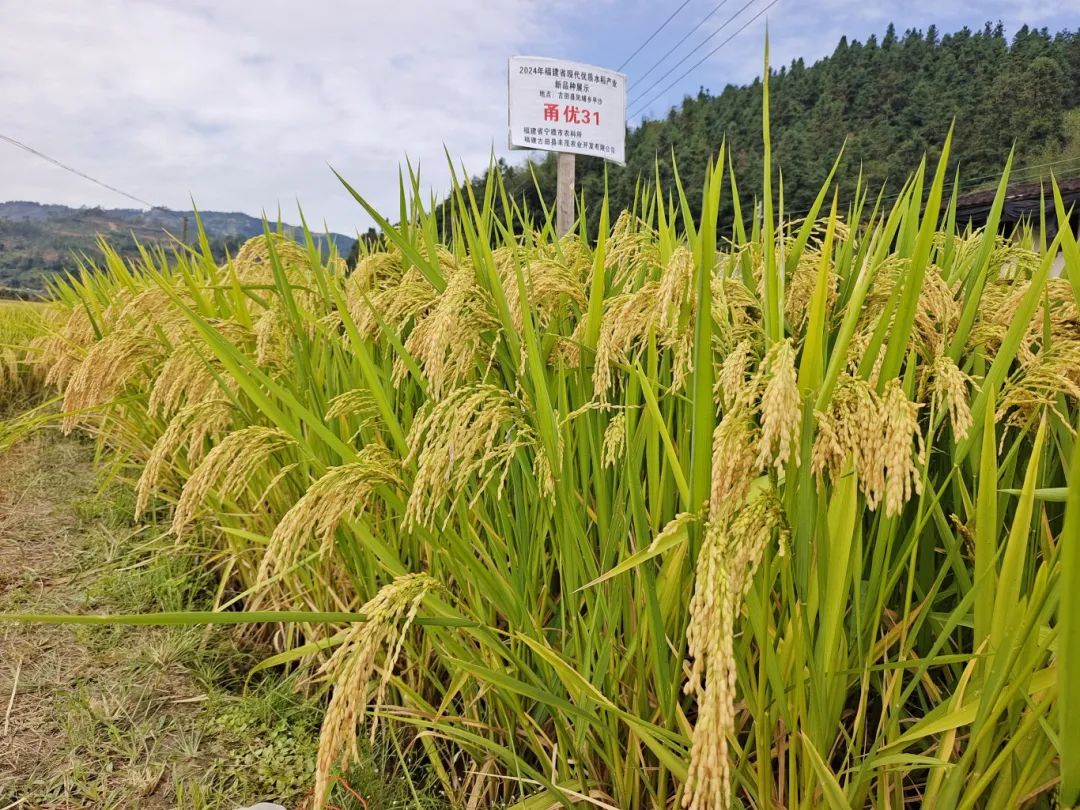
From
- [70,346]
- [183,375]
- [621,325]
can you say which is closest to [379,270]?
[183,375]

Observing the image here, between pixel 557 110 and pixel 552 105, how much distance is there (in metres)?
0.09

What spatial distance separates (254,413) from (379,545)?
843mm

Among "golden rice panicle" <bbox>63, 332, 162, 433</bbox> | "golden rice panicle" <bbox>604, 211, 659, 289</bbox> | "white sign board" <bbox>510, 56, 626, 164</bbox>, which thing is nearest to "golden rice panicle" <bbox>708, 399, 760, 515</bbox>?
"golden rice panicle" <bbox>604, 211, 659, 289</bbox>

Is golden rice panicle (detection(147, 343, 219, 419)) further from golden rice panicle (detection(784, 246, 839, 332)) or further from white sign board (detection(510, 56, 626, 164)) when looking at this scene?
white sign board (detection(510, 56, 626, 164))

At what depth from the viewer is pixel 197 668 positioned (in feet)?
6.13

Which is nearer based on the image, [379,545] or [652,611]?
[652,611]

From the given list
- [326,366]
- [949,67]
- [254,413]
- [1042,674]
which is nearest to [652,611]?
[1042,674]

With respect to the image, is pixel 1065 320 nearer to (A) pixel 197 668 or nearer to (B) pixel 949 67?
(A) pixel 197 668

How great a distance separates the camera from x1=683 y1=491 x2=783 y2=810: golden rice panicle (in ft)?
1.59

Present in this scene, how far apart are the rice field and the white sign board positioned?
7203 mm

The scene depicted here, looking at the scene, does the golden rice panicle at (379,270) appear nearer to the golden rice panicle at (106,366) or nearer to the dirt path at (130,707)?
the golden rice panicle at (106,366)

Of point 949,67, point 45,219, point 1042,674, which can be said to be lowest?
point 1042,674

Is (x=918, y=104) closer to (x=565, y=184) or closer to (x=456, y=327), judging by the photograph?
(x=565, y=184)

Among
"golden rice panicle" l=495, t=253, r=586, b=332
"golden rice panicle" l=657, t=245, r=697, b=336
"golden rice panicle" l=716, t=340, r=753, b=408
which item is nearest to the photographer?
"golden rice panicle" l=716, t=340, r=753, b=408
